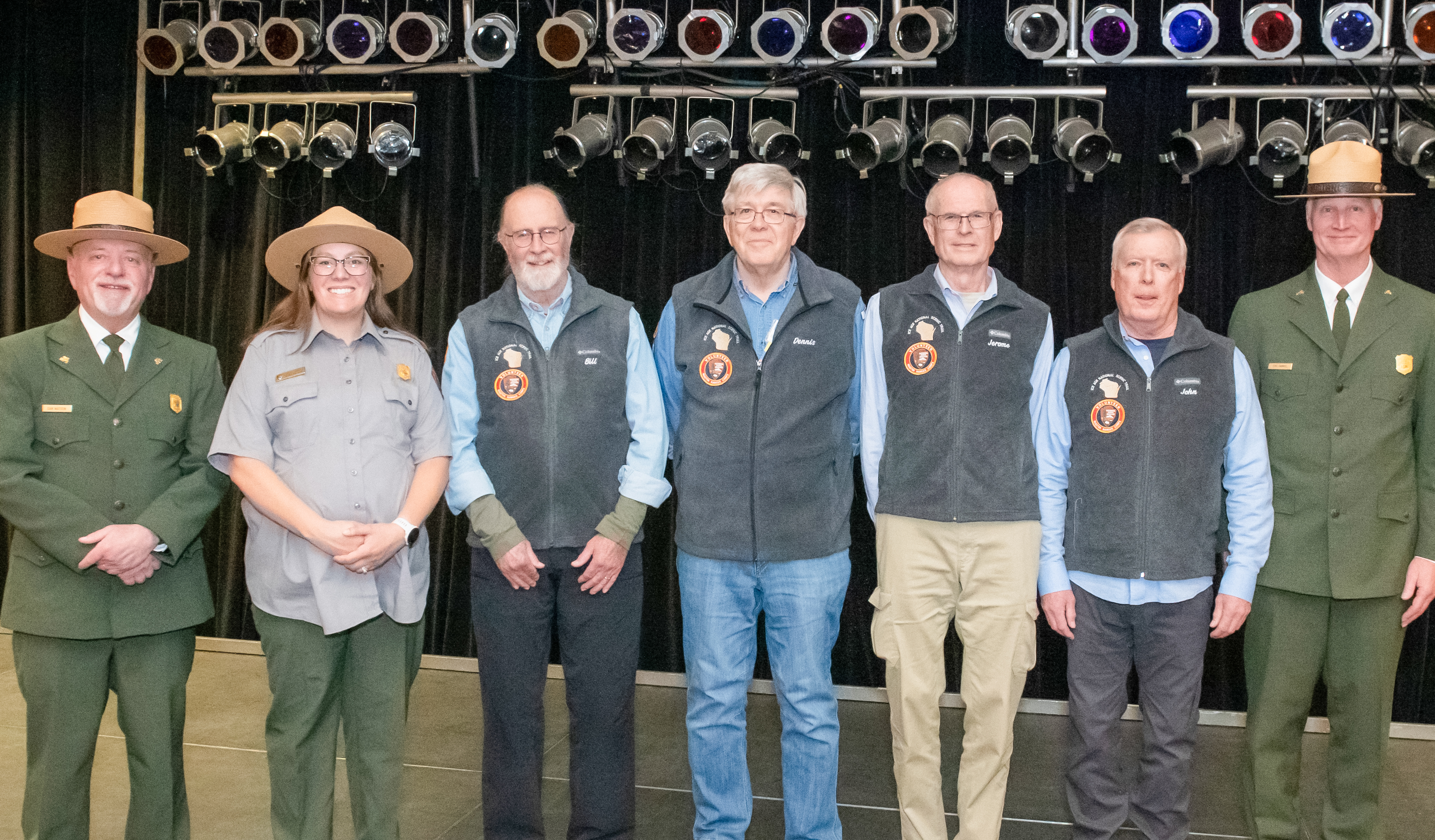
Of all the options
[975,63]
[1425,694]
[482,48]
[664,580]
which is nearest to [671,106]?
[482,48]

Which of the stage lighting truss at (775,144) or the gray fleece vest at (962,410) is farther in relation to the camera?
the stage lighting truss at (775,144)

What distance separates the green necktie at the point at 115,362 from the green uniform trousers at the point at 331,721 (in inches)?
27.4

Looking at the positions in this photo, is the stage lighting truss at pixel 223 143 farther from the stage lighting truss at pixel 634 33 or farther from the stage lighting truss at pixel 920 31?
the stage lighting truss at pixel 920 31

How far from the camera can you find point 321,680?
2.83 m

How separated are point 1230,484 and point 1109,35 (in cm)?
217

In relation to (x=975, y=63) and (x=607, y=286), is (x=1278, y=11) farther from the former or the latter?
(x=607, y=286)

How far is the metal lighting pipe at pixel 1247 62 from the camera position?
4.47 meters

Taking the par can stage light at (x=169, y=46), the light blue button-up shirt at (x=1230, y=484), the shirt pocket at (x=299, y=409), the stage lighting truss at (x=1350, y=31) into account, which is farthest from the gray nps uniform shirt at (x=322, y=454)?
the stage lighting truss at (x=1350, y=31)

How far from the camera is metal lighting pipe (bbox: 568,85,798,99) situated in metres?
4.91

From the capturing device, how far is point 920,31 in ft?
15.4

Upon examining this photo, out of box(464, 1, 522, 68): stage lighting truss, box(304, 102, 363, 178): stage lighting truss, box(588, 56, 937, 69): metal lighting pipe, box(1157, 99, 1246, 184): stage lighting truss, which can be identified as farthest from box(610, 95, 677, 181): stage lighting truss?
box(1157, 99, 1246, 184): stage lighting truss

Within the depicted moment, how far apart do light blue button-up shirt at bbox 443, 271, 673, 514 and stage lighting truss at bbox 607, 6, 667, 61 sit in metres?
2.00

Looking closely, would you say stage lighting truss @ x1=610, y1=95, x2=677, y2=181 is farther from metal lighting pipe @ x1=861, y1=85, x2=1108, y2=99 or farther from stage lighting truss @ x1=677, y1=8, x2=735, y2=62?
metal lighting pipe @ x1=861, y1=85, x2=1108, y2=99

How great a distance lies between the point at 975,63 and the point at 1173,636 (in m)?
2.77
